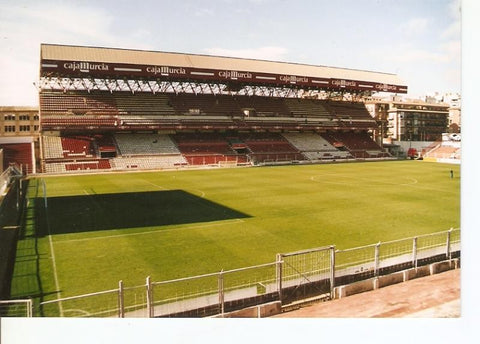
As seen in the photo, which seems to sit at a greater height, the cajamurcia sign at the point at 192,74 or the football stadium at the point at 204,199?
the cajamurcia sign at the point at 192,74

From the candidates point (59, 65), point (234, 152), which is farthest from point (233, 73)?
point (59, 65)

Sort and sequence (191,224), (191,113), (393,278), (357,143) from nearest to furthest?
(393,278)
(191,224)
(191,113)
(357,143)

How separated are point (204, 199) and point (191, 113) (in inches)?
1357

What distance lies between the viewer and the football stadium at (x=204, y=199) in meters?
10.4

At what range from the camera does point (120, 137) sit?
167 ft

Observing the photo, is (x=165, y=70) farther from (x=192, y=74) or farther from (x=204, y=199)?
(x=204, y=199)


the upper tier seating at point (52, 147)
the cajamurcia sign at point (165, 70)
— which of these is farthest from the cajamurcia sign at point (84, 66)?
the upper tier seating at point (52, 147)

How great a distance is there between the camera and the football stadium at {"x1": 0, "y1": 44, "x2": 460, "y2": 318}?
10445mm

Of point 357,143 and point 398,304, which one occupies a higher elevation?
point 357,143

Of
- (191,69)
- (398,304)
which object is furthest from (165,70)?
(398,304)

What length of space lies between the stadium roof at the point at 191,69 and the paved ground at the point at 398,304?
4471 centimetres

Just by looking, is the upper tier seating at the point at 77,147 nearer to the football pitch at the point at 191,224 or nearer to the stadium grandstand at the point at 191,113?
the stadium grandstand at the point at 191,113

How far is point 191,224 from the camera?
17703 millimetres

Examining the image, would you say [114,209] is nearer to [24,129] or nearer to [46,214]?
[46,214]
